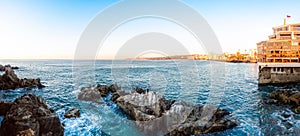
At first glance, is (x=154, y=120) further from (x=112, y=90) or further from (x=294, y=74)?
(x=294, y=74)

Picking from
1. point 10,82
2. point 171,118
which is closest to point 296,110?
point 171,118

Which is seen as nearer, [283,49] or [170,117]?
[170,117]

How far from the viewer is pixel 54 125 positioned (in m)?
11.9

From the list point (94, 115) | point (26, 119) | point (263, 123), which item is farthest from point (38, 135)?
point (263, 123)

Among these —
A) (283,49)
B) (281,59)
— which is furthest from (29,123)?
(283,49)

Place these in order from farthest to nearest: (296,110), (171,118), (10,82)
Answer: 1. (10,82)
2. (296,110)
3. (171,118)

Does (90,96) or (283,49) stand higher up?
(283,49)

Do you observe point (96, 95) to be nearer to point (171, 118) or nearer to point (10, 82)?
point (171, 118)

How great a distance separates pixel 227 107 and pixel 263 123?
15.8 feet

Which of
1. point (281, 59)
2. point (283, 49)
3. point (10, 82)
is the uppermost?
point (283, 49)

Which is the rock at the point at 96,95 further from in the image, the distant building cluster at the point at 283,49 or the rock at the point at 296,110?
the distant building cluster at the point at 283,49

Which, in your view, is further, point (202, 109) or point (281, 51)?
point (281, 51)

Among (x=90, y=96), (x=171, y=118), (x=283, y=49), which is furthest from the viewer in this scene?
(x=283, y=49)

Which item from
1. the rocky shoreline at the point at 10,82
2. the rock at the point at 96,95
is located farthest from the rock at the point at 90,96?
the rocky shoreline at the point at 10,82
